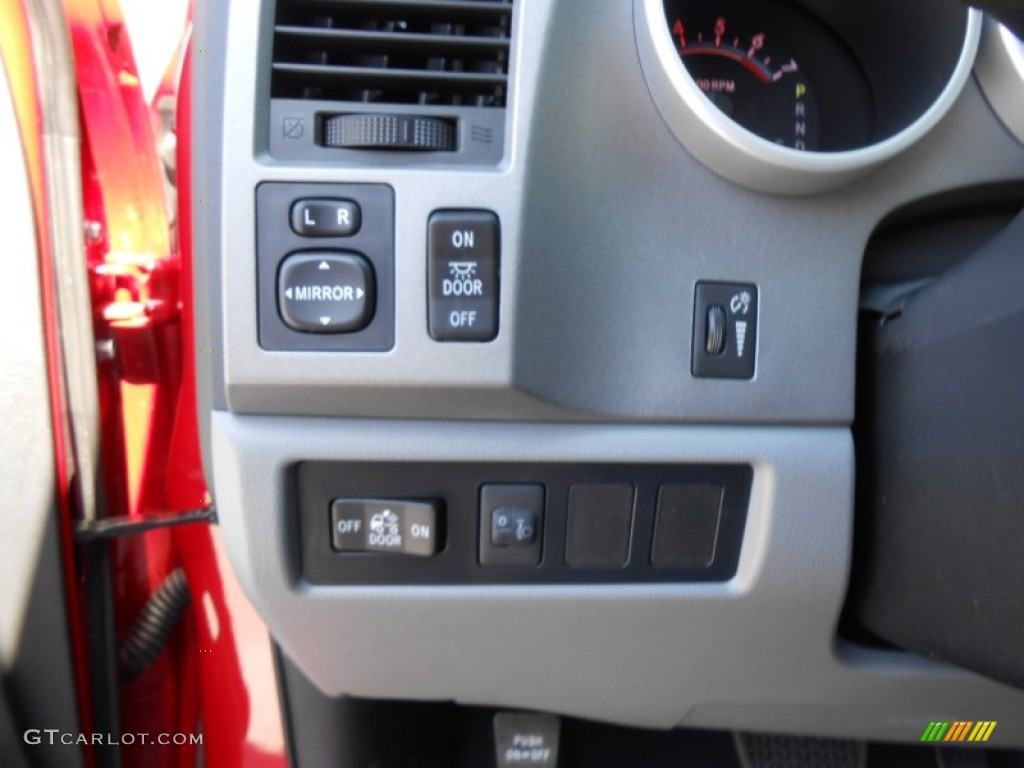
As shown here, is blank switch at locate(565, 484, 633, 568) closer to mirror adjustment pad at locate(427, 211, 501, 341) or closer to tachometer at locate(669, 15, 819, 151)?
mirror adjustment pad at locate(427, 211, 501, 341)

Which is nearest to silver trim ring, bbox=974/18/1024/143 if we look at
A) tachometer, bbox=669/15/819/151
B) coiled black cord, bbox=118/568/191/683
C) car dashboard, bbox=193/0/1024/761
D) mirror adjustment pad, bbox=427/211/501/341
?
car dashboard, bbox=193/0/1024/761

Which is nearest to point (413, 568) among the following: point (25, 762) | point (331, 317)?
point (331, 317)

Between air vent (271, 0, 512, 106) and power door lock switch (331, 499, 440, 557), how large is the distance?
0.87 feet

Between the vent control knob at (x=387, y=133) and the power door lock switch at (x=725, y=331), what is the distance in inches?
7.8

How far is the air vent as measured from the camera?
557mm

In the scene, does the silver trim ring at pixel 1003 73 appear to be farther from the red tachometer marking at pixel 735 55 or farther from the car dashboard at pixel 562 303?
the red tachometer marking at pixel 735 55

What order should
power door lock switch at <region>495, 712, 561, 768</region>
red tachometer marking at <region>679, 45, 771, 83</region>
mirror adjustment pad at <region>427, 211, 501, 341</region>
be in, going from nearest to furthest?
mirror adjustment pad at <region>427, 211, 501, 341</region> → red tachometer marking at <region>679, 45, 771, 83</region> → power door lock switch at <region>495, 712, 561, 768</region>

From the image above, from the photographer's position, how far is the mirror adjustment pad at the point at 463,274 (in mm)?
540

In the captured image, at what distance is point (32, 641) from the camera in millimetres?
790

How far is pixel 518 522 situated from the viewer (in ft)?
2.02

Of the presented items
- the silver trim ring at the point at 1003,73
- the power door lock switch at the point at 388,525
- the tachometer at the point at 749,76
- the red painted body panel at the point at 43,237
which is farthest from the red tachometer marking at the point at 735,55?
the red painted body panel at the point at 43,237

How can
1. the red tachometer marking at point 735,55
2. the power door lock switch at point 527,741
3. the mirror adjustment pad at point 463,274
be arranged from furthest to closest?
1. the power door lock switch at point 527,741
2. the red tachometer marking at point 735,55
3. the mirror adjustment pad at point 463,274

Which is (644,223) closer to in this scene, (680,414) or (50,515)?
(680,414)

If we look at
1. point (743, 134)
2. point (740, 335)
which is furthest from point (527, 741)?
point (743, 134)
